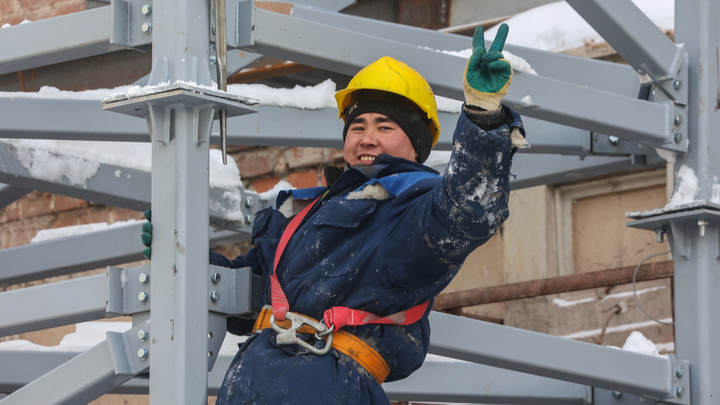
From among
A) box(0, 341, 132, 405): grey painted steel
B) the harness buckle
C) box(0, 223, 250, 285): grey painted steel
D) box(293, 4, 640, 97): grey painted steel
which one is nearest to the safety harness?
the harness buckle

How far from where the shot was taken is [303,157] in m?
5.99

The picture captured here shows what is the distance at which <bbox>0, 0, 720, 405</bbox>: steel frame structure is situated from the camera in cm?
288

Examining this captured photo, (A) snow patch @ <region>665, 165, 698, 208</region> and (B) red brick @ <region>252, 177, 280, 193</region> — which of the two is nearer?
(A) snow patch @ <region>665, 165, 698, 208</region>

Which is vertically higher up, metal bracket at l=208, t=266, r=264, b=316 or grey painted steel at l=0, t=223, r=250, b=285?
grey painted steel at l=0, t=223, r=250, b=285

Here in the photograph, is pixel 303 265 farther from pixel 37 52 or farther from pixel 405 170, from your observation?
pixel 37 52

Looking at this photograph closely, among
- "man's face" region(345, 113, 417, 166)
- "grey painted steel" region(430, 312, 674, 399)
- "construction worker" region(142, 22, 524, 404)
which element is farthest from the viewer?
"grey painted steel" region(430, 312, 674, 399)

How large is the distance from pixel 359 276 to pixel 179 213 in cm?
47

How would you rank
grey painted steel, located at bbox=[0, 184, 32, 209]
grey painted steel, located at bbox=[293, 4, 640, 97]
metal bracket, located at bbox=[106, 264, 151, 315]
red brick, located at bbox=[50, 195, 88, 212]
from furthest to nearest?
1. red brick, located at bbox=[50, 195, 88, 212]
2. grey painted steel, located at bbox=[0, 184, 32, 209]
3. grey painted steel, located at bbox=[293, 4, 640, 97]
4. metal bracket, located at bbox=[106, 264, 151, 315]

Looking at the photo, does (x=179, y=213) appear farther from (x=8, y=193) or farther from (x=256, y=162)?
(x=256, y=162)

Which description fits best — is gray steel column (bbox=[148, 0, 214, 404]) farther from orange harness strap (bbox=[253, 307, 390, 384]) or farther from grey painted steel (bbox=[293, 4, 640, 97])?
grey painted steel (bbox=[293, 4, 640, 97])

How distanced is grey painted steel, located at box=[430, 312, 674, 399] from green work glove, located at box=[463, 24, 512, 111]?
1.16 meters

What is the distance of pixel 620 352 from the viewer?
3.75 m

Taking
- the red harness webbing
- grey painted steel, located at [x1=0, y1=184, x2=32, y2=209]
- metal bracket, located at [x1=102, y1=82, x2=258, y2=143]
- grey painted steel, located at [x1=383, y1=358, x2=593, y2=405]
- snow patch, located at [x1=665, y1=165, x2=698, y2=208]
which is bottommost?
grey painted steel, located at [x1=383, y1=358, x2=593, y2=405]

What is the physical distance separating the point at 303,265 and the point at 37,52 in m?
0.94
